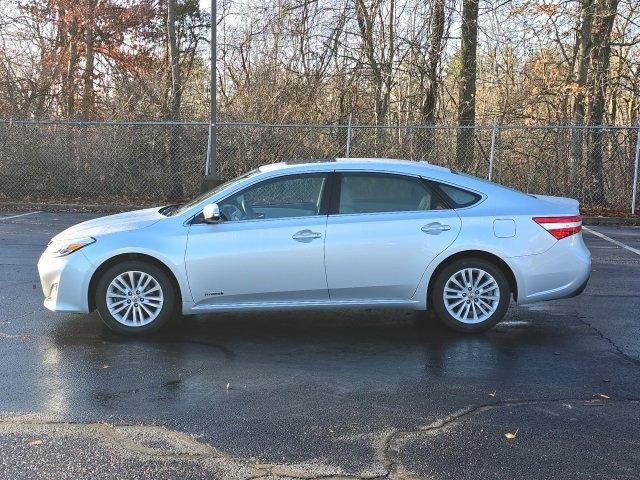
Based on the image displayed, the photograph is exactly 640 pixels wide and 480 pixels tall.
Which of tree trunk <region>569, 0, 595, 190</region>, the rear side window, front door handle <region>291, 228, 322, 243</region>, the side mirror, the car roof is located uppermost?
tree trunk <region>569, 0, 595, 190</region>

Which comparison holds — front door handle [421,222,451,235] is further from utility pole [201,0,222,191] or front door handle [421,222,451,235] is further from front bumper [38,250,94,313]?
utility pole [201,0,222,191]

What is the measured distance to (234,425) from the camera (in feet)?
13.8

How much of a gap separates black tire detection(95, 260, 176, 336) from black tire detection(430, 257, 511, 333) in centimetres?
232

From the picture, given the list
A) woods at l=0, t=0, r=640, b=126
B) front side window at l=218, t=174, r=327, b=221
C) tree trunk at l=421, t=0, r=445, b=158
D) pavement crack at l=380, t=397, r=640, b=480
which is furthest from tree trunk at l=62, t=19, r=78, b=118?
pavement crack at l=380, t=397, r=640, b=480

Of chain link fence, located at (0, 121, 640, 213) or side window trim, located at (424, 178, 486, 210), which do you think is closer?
side window trim, located at (424, 178, 486, 210)

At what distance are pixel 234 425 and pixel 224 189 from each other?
274 centimetres

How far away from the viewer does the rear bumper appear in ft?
20.4

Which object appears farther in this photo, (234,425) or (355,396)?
(355,396)

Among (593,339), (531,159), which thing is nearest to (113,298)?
(593,339)

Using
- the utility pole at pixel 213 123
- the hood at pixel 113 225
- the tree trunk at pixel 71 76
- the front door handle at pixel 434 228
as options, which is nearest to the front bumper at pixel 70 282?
the hood at pixel 113 225

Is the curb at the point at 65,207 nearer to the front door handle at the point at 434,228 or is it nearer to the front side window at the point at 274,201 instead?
the front side window at the point at 274,201

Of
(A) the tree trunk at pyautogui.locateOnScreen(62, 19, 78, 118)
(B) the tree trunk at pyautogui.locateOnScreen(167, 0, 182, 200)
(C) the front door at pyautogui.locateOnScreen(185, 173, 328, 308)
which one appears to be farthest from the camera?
(A) the tree trunk at pyautogui.locateOnScreen(62, 19, 78, 118)

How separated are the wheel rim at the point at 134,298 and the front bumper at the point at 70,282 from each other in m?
0.22

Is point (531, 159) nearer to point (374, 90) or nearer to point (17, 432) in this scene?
point (374, 90)
